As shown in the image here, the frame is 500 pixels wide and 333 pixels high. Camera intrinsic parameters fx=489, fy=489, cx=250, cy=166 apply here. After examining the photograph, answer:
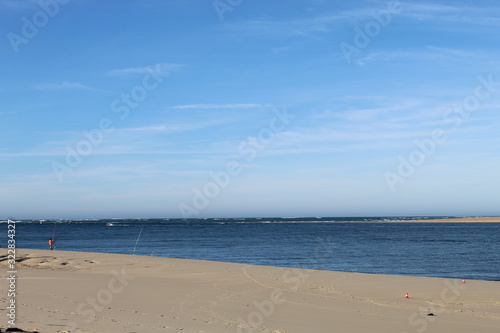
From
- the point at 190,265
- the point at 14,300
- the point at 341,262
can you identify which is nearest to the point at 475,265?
the point at 341,262

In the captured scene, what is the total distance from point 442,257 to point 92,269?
31544mm

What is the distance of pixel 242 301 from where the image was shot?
17.8m

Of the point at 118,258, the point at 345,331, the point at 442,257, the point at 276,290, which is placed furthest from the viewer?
the point at 442,257

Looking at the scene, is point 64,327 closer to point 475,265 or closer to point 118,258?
point 118,258

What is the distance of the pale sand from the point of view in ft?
44.9

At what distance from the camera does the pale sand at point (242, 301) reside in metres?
13.7

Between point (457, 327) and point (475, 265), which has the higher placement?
point (475, 265)

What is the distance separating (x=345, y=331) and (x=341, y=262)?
2674 centimetres

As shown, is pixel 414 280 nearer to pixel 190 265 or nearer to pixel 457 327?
pixel 457 327

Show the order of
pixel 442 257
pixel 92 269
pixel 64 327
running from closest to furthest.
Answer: pixel 64 327, pixel 92 269, pixel 442 257

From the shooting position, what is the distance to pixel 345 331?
1339 cm

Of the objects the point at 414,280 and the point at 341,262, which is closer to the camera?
the point at 414,280

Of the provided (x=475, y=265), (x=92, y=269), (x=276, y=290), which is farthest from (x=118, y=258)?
(x=475, y=265)

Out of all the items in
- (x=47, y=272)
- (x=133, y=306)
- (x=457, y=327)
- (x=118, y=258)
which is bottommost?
(x=457, y=327)
